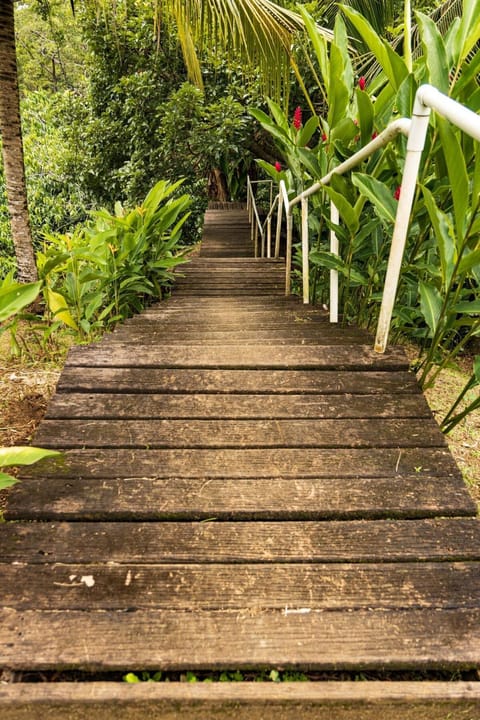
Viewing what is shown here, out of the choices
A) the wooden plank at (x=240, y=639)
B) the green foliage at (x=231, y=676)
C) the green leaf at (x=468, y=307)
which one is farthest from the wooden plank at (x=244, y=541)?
the green leaf at (x=468, y=307)

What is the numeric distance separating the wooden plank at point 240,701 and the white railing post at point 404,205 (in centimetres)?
134

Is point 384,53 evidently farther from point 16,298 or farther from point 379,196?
point 16,298

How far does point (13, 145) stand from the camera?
374 centimetres

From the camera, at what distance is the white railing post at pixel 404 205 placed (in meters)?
1.67

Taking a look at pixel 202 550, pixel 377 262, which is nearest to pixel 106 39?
pixel 377 262

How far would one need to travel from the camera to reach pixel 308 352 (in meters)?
2.18

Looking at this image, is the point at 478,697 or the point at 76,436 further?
the point at 76,436

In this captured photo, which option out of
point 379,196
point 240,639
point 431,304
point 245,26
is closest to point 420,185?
point 379,196

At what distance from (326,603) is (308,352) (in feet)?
3.80

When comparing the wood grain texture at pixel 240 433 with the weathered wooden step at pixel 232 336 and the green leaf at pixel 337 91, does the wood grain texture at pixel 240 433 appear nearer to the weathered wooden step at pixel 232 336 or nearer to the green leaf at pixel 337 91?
the weathered wooden step at pixel 232 336

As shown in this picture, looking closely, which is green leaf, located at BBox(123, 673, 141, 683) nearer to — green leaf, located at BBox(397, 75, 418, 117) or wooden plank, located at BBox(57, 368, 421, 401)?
wooden plank, located at BBox(57, 368, 421, 401)

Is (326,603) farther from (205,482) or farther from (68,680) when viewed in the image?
(68,680)

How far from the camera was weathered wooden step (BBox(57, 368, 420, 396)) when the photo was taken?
6.43 ft

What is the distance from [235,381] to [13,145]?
298cm
